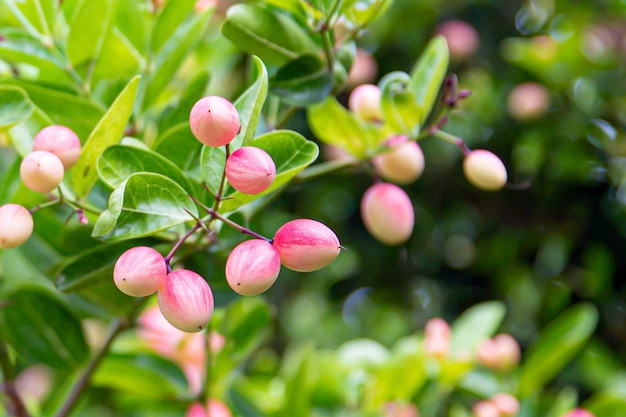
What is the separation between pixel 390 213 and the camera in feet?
2.19

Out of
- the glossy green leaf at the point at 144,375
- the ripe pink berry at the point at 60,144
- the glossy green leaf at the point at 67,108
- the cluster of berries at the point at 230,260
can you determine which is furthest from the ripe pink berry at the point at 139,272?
the glossy green leaf at the point at 144,375

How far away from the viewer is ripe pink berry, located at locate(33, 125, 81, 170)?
482mm

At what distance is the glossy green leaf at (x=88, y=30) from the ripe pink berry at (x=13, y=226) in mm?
194

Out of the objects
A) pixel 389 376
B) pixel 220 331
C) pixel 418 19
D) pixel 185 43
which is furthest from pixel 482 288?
pixel 185 43

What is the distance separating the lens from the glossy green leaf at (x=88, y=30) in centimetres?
61

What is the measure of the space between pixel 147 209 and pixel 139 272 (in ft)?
0.13

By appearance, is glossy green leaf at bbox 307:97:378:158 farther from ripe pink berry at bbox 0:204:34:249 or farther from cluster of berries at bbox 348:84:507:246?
ripe pink berry at bbox 0:204:34:249

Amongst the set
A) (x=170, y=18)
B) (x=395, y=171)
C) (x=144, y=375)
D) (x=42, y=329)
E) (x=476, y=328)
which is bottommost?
(x=476, y=328)

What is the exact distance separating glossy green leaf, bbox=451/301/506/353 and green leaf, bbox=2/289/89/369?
0.49m

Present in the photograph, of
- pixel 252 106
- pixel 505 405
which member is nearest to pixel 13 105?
pixel 252 106

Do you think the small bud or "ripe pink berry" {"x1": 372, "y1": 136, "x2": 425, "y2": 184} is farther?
the small bud

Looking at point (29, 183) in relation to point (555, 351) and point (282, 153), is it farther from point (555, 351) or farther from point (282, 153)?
point (555, 351)

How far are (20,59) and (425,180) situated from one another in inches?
48.0

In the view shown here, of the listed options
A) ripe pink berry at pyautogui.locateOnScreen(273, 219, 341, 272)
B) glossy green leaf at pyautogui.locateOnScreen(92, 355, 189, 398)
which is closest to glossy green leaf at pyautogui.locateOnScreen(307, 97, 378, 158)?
ripe pink berry at pyautogui.locateOnScreen(273, 219, 341, 272)
